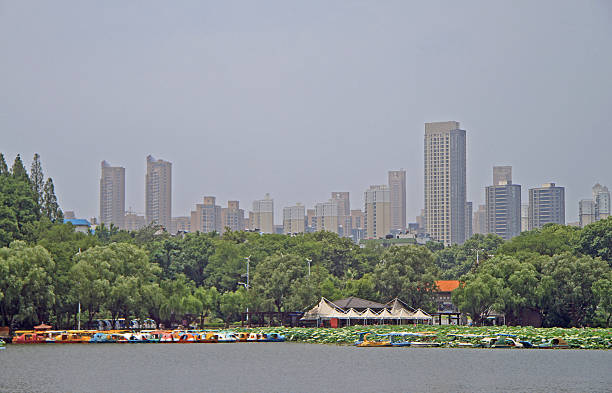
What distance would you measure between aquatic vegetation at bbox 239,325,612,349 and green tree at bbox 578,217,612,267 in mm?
16752

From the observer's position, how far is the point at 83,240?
77625 millimetres

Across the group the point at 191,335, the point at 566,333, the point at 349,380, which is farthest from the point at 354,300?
the point at 349,380

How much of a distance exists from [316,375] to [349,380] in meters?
2.24

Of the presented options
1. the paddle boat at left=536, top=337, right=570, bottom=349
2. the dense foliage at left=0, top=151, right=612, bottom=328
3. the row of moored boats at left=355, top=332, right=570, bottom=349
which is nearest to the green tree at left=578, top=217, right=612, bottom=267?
the dense foliage at left=0, top=151, right=612, bottom=328

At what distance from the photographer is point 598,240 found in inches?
3228

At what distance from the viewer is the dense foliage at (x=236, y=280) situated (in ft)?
221

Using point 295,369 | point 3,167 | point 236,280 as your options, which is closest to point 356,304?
point 236,280

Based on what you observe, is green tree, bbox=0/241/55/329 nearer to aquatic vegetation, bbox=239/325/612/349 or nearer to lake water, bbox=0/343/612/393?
lake water, bbox=0/343/612/393

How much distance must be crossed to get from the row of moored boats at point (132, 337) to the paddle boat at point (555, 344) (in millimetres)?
18830

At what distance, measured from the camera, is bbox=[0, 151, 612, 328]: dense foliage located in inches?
2653

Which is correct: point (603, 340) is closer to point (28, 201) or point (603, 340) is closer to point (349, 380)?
point (349, 380)

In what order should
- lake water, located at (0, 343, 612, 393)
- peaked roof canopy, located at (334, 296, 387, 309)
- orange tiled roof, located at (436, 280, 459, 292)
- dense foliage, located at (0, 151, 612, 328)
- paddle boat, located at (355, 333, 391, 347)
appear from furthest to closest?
orange tiled roof, located at (436, 280, 459, 292) < peaked roof canopy, located at (334, 296, 387, 309) < dense foliage, located at (0, 151, 612, 328) < paddle boat, located at (355, 333, 391, 347) < lake water, located at (0, 343, 612, 393)

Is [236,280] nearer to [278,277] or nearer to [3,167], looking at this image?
[278,277]

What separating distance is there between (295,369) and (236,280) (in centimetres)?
4129
